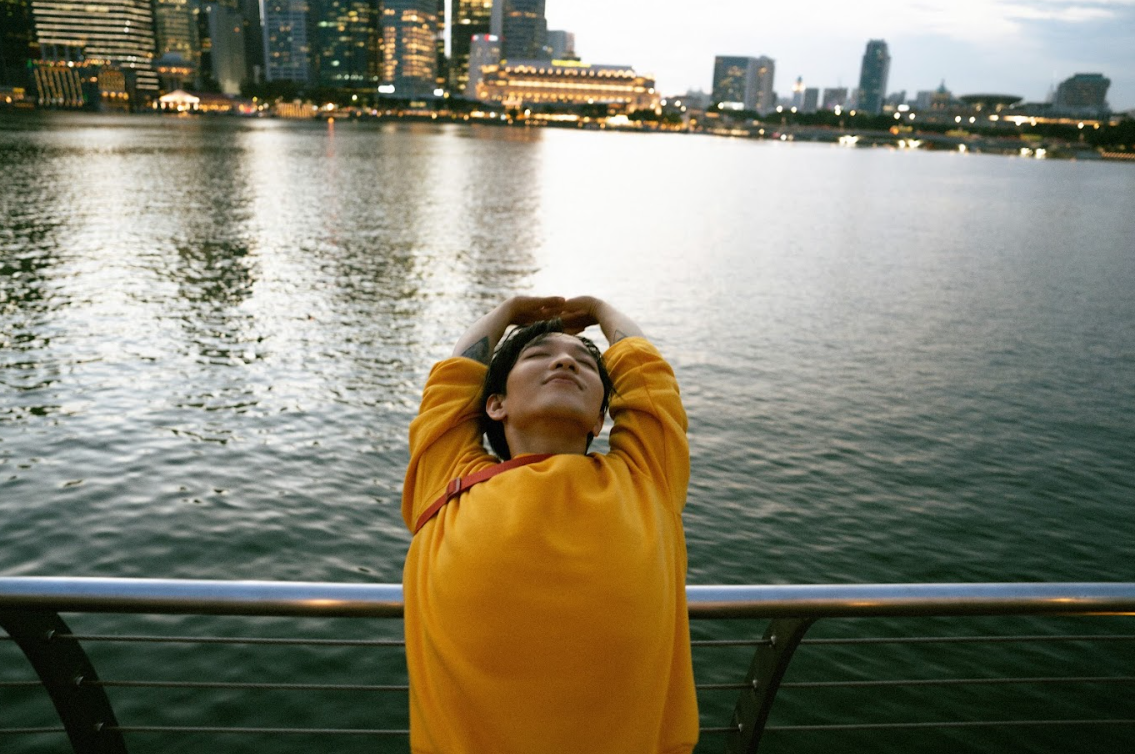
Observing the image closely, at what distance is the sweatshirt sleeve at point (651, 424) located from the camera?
2.29m

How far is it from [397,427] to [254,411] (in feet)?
9.25

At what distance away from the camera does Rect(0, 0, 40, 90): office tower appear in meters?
196

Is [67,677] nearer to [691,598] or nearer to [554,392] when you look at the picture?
[554,392]

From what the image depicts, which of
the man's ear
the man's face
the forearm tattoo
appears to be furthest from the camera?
the forearm tattoo

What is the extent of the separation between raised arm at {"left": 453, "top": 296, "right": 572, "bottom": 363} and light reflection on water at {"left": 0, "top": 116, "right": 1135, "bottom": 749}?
653 centimetres

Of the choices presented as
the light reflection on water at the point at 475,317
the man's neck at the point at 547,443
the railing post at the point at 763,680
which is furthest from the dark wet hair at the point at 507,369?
the light reflection on water at the point at 475,317

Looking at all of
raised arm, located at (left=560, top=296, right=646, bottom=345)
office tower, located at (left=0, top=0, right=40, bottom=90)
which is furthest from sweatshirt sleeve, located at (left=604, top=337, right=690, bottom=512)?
office tower, located at (left=0, top=0, right=40, bottom=90)

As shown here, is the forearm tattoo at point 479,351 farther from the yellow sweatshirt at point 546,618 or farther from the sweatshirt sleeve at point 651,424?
the yellow sweatshirt at point 546,618

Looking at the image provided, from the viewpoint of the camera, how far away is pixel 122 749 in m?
2.67

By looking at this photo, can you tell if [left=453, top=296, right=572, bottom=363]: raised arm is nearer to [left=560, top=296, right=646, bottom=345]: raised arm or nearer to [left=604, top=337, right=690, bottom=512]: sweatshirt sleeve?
[left=560, top=296, right=646, bottom=345]: raised arm

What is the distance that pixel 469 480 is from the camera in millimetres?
2084

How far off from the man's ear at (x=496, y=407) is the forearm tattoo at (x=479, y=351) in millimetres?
348

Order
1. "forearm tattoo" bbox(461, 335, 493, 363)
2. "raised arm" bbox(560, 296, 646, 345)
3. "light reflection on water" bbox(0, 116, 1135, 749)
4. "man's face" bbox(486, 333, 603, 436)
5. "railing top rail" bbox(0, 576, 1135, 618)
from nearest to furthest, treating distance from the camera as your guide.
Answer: "railing top rail" bbox(0, 576, 1135, 618)
"man's face" bbox(486, 333, 603, 436)
"forearm tattoo" bbox(461, 335, 493, 363)
"raised arm" bbox(560, 296, 646, 345)
"light reflection on water" bbox(0, 116, 1135, 749)

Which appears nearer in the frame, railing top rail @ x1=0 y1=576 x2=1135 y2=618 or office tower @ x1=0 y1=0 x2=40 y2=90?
railing top rail @ x1=0 y1=576 x2=1135 y2=618
